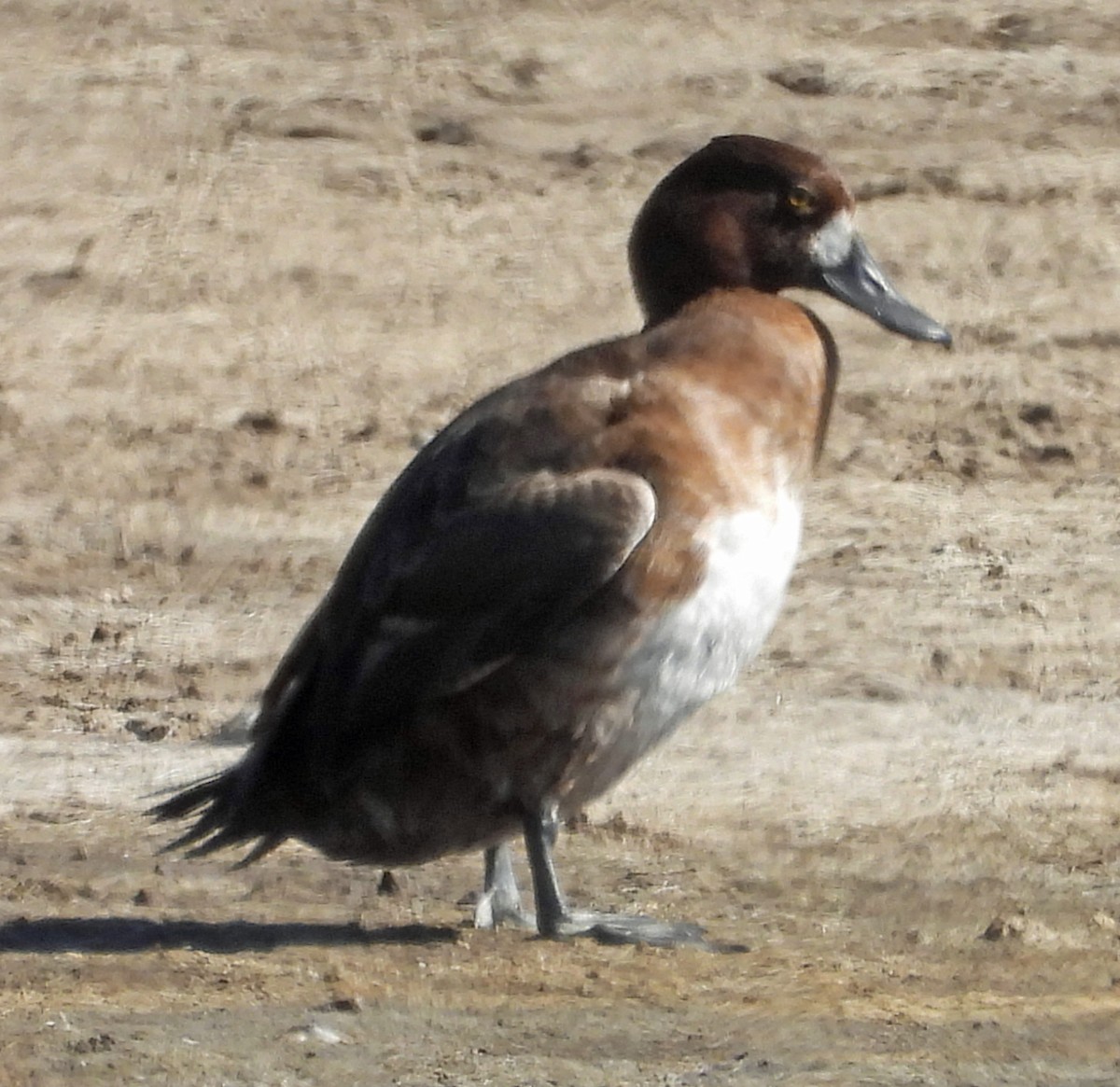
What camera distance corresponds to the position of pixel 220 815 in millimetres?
6484

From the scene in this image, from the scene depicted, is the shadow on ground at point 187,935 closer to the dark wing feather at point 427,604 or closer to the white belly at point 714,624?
the dark wing feather at point 427,604

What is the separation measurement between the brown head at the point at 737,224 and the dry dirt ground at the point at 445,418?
4.99 ft

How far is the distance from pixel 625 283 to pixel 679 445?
7.58 meters

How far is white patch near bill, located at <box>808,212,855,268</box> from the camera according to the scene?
682cm

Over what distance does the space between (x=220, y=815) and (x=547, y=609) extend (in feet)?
3.37

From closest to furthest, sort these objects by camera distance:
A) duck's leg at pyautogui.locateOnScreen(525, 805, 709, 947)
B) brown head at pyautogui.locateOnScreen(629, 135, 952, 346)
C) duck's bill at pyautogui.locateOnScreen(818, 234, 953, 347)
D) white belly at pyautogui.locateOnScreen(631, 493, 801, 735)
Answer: white belly at pyautogui.locateOnScreen(631, 493, 801, 735) < duck's leg at pyautogui.locateOnScreen(525, 805, 709, 947) < brown head at pyautogui.locateOnScreen(629, 135, 952, 346) < duck's bill at pyautogui.locateOnScreen(818, 234, 953, 347)

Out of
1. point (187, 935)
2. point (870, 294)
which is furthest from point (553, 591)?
point (870, 294)

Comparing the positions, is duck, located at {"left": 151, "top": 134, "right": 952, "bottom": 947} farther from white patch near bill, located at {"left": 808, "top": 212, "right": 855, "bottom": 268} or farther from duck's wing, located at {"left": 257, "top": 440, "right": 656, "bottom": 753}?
white patch near bill, located at {"left": 808, "top": 212, "right": 855, "bottom": 268}

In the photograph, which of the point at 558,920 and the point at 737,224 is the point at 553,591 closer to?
the point at 558,920

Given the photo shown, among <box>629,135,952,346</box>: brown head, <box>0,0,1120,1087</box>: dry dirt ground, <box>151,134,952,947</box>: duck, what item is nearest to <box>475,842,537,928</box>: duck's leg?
<box>151,134,952,947</box>: duck

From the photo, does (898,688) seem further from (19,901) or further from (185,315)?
(185,315)

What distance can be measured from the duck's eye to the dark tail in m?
1.84

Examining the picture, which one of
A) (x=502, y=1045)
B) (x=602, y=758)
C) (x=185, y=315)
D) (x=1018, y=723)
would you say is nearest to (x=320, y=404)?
(x=185, y=315)

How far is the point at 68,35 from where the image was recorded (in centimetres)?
1451
